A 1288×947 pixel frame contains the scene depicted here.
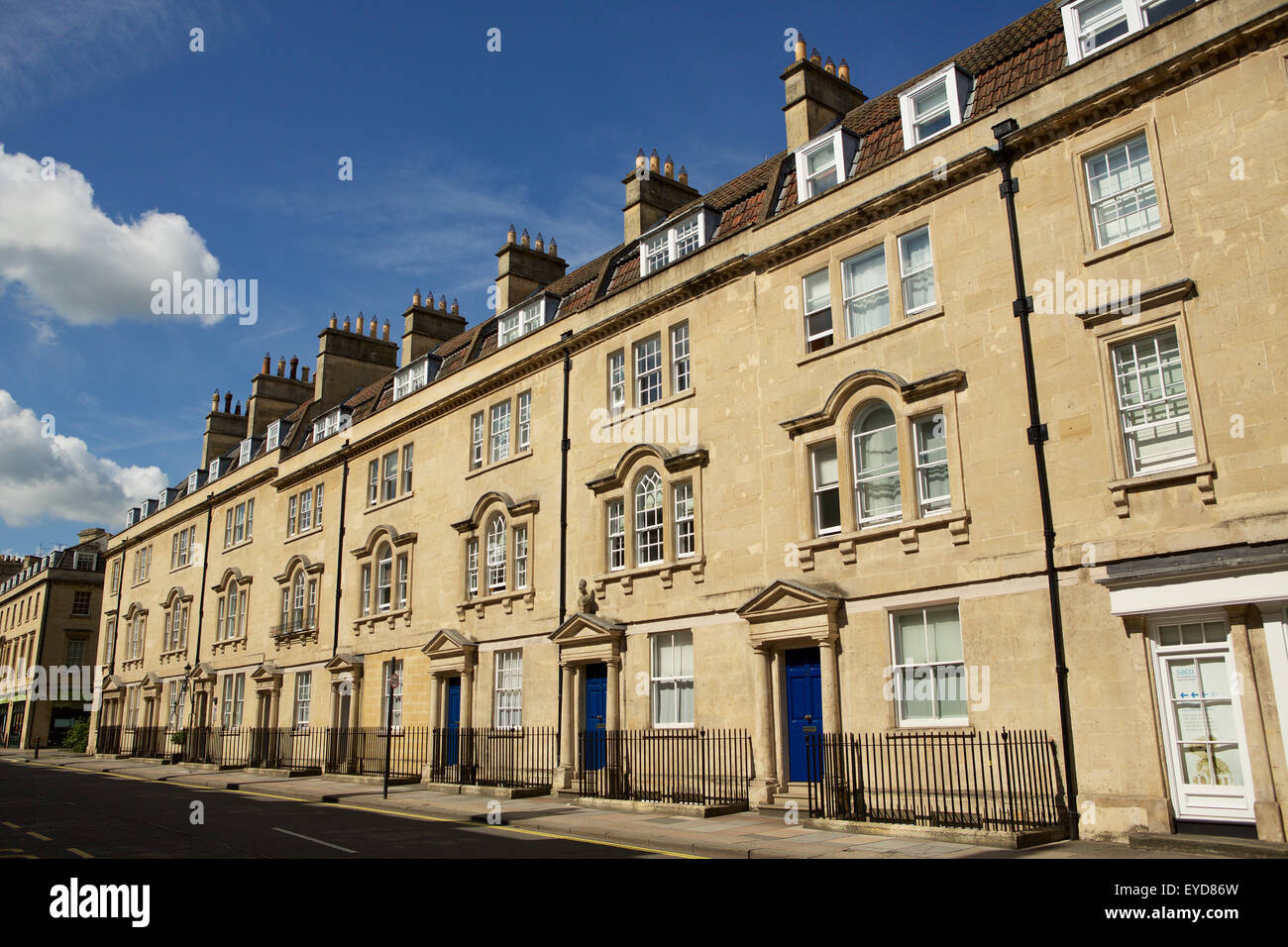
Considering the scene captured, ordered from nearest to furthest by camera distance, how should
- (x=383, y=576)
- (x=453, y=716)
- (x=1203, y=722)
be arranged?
(x=1203, y=722)
(x=453, y=716)
(x=383, y=576)

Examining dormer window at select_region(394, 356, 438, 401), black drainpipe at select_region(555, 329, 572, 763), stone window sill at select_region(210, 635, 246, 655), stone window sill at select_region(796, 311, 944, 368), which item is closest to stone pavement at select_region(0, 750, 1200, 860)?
black drainpipe at select_region(555, 329, 572, 763)

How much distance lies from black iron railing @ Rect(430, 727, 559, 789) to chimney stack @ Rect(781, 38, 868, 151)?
14.9 m

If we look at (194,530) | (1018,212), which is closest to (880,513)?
(1018,212)

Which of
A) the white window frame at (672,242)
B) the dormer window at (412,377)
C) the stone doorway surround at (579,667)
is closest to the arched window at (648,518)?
the stone doorway surround at (579,667)

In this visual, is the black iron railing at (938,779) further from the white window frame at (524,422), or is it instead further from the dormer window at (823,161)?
the white window frame at (524,422)

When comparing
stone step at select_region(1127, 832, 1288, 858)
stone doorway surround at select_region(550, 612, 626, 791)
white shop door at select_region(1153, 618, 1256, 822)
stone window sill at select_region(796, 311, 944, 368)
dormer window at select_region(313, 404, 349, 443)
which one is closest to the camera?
stone step at select_region(1127, 832, 1288, 858)

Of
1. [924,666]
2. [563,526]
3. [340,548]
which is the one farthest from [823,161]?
[340,548]

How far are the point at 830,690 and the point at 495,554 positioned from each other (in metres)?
11.8

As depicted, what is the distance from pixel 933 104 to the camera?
18.2 m

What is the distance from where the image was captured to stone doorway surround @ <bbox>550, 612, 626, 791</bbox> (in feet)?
68.8

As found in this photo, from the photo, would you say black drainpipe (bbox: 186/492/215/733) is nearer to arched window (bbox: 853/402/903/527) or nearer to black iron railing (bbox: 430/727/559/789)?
black iron railing (bbox: 430/727/559/789)

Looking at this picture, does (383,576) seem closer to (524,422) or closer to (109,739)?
(524,422)

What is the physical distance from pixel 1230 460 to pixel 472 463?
19.5 meters

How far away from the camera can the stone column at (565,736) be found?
21.3m
